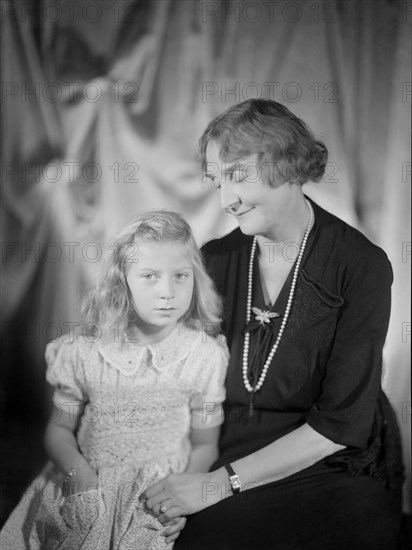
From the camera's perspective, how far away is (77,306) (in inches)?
63.5

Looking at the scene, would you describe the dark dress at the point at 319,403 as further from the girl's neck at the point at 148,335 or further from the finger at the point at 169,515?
the girl's neck at the point at 148,335

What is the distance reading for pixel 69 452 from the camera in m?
1.56

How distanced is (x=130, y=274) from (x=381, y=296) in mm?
640

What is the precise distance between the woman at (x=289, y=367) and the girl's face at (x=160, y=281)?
0.37ft

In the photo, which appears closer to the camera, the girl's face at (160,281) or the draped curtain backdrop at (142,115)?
the girl's face at (160,281)

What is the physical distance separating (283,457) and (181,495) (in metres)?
0.27

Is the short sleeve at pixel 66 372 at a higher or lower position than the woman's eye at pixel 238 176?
lower

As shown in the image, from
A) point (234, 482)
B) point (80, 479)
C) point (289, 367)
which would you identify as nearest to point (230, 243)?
point (289, 367)

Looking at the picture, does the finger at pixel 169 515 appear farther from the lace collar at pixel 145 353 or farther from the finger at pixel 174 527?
the lace collar at pixel 145 353

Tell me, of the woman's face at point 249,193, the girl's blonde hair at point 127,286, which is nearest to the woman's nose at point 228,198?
the woman's face at point 249,193

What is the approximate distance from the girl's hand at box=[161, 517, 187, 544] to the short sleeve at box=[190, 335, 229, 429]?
23cm

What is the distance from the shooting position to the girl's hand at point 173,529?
146cm

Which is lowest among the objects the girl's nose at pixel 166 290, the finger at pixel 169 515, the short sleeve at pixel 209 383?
the finger at pixel 169 515

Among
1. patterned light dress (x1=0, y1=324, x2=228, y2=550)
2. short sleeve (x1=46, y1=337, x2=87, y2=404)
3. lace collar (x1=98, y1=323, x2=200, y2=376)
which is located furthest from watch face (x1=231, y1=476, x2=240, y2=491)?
short sleeve (x1=46, y1=337, x2=87, y2=404)
